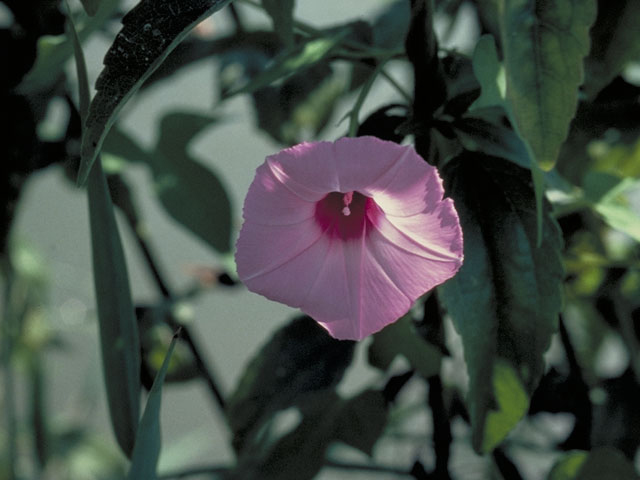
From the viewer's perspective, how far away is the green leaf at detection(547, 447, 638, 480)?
329 mm

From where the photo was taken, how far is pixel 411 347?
1.04ft

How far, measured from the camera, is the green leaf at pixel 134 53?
0.20m

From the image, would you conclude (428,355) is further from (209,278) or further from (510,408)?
(209,278)

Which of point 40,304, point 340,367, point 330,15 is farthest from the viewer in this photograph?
point 330,15

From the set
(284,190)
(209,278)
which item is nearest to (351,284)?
(284,190)

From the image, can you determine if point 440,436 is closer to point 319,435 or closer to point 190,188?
point 319,435

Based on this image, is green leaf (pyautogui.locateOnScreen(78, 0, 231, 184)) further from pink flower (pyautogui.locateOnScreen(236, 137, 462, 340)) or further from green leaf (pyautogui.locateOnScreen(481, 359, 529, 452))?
green leaf (pyautogui.locateOnScreen(481, 359, 529, 452))

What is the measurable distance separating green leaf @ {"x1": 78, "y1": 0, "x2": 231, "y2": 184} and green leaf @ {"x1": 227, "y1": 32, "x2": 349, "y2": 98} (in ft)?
0.19

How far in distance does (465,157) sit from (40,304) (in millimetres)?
689

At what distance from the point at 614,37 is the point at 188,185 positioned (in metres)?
0.25

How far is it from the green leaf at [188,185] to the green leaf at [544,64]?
0.26 metres

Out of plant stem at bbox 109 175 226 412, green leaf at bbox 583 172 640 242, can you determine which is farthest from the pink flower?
plant stem at bbox 109 175 226 412

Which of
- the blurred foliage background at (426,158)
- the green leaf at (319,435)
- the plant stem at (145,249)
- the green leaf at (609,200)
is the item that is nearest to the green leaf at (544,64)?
the blurred foliage background at (426,158)

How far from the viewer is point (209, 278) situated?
24.7 inches
